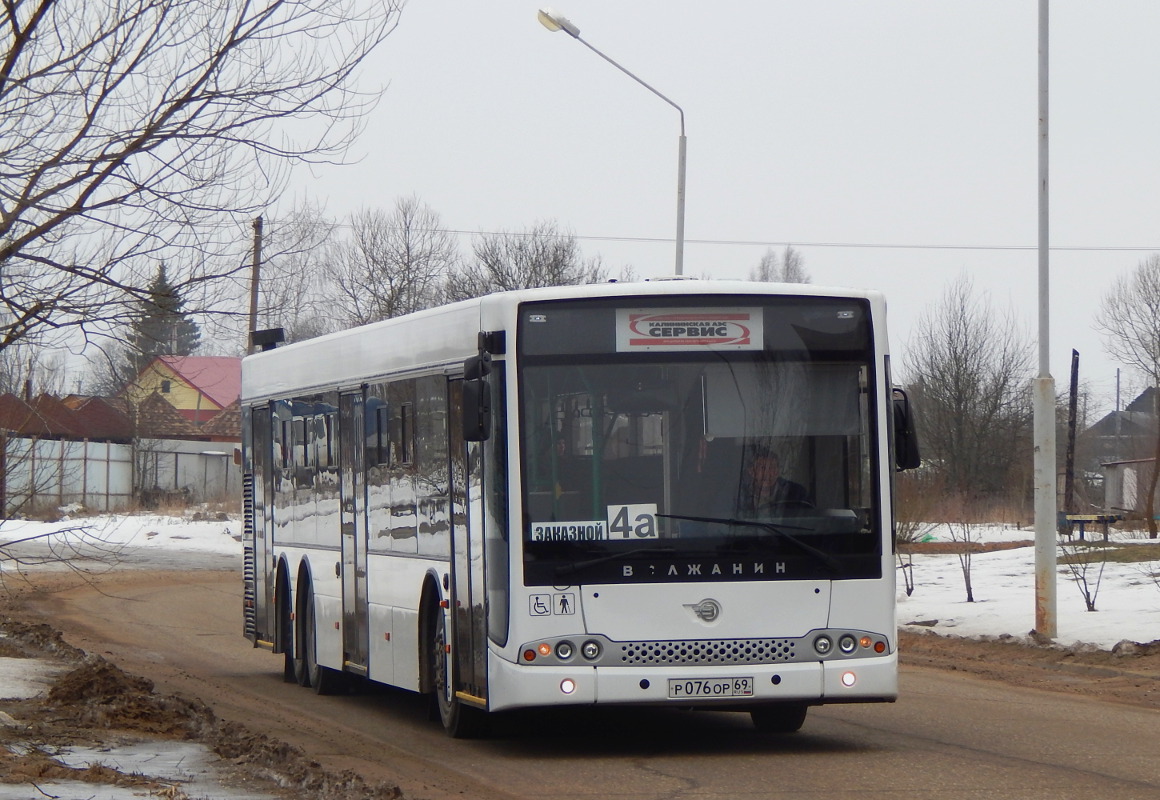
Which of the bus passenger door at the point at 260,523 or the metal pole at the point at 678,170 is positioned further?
the metal pole at the point at 678,170

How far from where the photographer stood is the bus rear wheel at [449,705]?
11.2 m

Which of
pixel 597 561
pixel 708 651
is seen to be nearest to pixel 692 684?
pixel 708 651

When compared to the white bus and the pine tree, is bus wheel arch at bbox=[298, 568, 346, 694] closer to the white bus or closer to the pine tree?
the pine tree

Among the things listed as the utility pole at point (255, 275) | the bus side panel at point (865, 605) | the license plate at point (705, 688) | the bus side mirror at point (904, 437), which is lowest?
the license plate at point (705, 688)

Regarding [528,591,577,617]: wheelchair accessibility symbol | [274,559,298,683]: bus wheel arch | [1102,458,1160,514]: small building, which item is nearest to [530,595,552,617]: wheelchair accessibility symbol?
[528,591,577,617]: wheelchair accessibility symbol

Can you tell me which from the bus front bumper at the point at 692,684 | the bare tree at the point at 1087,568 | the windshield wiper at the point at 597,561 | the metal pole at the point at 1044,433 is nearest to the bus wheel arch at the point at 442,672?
the bus front bumper at the point at 692,684

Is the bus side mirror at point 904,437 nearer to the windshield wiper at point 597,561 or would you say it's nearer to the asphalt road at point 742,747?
the windshield wiper at point 597,561

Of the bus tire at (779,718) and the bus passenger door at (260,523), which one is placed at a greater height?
the bus passenger door at (260,523)

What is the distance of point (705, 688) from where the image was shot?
10.2m

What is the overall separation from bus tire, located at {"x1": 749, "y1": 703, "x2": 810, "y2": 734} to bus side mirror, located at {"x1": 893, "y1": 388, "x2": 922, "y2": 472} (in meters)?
1.94

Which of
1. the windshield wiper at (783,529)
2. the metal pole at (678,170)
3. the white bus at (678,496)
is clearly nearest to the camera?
the white bus at (678,496)

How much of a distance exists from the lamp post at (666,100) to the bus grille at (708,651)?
45.6ft

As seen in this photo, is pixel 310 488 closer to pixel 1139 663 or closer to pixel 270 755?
pixel 270 755

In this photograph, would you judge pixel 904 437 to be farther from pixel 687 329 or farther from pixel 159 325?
pixel 159 325
